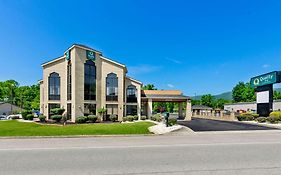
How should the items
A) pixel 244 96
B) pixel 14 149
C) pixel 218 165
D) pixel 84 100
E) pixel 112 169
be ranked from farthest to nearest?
pixel 244 96, pixel 84 100, pixel 14 149, pixel 218 165, pixel 112 169

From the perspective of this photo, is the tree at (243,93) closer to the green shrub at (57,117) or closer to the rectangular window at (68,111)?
the rectangular window at (68,111)

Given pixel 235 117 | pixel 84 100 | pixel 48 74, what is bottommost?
pixel 235 117

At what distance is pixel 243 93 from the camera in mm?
86562

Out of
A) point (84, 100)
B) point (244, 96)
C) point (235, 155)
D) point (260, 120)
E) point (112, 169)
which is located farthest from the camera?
point (244, 96)

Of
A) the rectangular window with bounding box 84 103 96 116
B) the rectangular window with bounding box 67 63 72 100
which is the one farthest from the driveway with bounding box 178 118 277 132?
the rectangular window with bounding box 67 63 72 100

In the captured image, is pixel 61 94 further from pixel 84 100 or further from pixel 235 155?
pixel 235 155

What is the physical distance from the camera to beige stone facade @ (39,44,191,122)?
3091 cm

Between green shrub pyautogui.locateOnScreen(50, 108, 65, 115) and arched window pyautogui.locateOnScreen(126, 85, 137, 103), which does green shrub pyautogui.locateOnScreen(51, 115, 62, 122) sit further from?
arched window pyautogui.locateOnScreen(126, 85, 137, 103)

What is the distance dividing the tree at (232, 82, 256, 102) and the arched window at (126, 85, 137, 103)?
64.6m

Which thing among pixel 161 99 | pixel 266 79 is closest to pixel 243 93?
pixel 266 79

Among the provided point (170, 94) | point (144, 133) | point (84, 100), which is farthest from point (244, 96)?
point (144, 133)

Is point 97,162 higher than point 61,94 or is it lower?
lower

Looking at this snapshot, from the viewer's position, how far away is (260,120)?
2669 cm

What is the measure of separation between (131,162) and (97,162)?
1.21 meters
